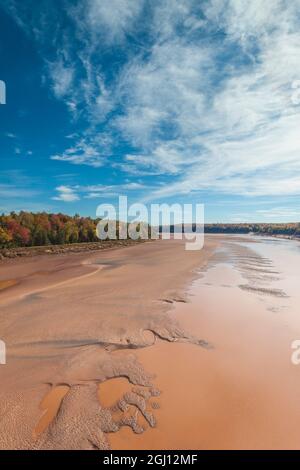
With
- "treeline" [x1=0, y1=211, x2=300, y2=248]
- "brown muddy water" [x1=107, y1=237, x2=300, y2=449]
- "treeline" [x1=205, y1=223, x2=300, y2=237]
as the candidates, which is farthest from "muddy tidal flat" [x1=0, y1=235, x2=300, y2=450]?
"treeline" [x1=205, y1=223, x2=300, y2=237]

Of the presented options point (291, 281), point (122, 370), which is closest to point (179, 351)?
point (122, 370)

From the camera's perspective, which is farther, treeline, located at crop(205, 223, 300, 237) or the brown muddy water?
treeline, located at crop(205, 223, 300, 237)

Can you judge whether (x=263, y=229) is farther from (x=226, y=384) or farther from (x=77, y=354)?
(x=77, y=354)

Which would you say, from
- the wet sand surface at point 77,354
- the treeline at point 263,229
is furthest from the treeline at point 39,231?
the treeline at point 263,229

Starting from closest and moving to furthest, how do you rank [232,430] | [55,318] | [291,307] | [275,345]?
[232,430] < [275,345] < [55,318] < [291,307]

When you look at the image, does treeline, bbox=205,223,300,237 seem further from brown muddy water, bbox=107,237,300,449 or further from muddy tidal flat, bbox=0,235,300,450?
muddy tidal flat, bbox=0,235,300,450
